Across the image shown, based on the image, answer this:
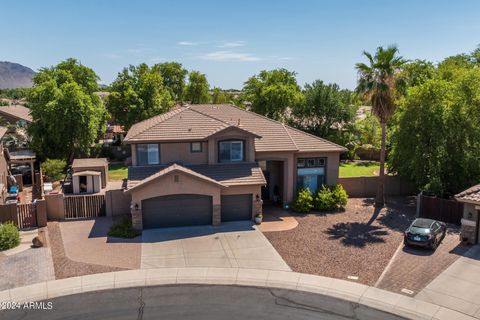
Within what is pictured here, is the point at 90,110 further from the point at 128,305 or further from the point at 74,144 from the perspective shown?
the point at 128,305

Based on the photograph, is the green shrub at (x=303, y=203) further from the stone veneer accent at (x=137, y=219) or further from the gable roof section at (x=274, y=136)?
the stone veneer accent at (x=137, y=219)

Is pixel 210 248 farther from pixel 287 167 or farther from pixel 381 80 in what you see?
pixel 381 80

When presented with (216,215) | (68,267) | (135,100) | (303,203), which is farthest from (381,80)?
(135,100)

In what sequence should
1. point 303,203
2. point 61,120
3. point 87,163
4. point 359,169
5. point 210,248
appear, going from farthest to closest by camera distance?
point 359,169
point 61,120
point 87,163
point 303,203
point 210,248

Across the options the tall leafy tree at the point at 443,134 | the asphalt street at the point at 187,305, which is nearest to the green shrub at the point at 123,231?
the asphalt street at the point at 187,305

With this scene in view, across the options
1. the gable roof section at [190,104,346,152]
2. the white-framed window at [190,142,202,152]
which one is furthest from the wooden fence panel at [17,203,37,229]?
the gable roof section at [190,104,346,152]
